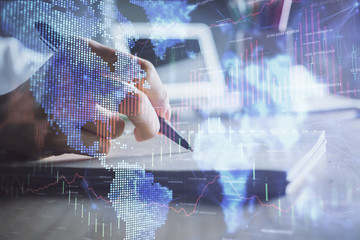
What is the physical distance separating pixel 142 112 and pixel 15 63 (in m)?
0.46

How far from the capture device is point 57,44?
0.87 meters

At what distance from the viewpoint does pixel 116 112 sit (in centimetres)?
94

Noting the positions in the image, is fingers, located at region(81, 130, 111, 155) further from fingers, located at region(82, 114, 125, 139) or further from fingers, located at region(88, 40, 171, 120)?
fingers, located at region(88, 40, 171, 120)

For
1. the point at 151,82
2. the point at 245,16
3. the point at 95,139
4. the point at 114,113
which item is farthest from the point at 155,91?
the point at 245,16

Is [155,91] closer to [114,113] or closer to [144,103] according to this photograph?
[144,103]

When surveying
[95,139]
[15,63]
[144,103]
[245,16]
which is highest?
[245,16]

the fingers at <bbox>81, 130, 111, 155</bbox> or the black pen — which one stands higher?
the black pen

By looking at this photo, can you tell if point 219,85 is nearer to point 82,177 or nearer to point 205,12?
point 205,12

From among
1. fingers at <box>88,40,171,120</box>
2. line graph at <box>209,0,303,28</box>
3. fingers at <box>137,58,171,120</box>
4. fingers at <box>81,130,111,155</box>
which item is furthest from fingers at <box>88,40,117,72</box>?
line graph at <box>209,0,303,28</box>

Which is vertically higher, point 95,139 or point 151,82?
point 151,82

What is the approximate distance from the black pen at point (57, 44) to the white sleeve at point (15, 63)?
54 millimetres

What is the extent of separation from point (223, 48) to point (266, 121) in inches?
11.5

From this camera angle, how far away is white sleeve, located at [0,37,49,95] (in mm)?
839
